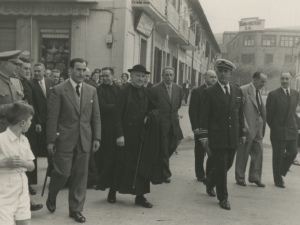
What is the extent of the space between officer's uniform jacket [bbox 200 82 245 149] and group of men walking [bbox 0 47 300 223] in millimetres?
14

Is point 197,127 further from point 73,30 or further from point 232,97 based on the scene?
point 73,30

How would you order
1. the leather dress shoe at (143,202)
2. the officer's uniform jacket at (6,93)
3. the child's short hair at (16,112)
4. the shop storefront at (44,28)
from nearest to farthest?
the child's short hair at (16,112), the officer's uniform jacket at (6,93), the leather dress shoe at (143,202), the shop storefront at (44,28)

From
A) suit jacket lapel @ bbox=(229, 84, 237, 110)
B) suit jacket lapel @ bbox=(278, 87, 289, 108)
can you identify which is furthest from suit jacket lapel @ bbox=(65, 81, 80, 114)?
suit jacket lapel @ bbox=(278, 87, 289, 108)

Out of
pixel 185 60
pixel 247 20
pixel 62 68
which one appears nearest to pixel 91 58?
pixel 62 68

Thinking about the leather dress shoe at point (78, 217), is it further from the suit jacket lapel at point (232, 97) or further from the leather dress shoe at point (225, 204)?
the suit jacket lapel at point (232, 97)

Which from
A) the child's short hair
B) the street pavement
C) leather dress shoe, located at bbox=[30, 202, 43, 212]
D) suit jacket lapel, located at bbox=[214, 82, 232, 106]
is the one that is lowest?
the street pavement

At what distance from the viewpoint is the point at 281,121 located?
7727 millimetres

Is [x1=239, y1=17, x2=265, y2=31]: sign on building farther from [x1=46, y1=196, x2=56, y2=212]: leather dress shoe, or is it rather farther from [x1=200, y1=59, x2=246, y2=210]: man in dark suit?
[x1=46, y1=196, x2=56, y2=212]: leather dress shoe

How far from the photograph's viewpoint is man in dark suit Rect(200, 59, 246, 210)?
623 cm

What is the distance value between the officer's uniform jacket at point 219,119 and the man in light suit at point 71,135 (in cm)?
173

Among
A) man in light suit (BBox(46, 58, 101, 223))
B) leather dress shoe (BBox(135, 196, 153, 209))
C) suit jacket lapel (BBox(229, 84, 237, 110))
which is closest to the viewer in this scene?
man in light suit (BBox(46, 58, 101, 223))

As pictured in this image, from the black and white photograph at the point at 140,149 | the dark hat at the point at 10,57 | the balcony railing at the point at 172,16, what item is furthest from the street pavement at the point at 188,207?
the balcony railing at the point at 172,16

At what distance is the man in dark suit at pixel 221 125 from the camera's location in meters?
6.23

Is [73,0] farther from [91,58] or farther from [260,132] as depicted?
[260,132]
